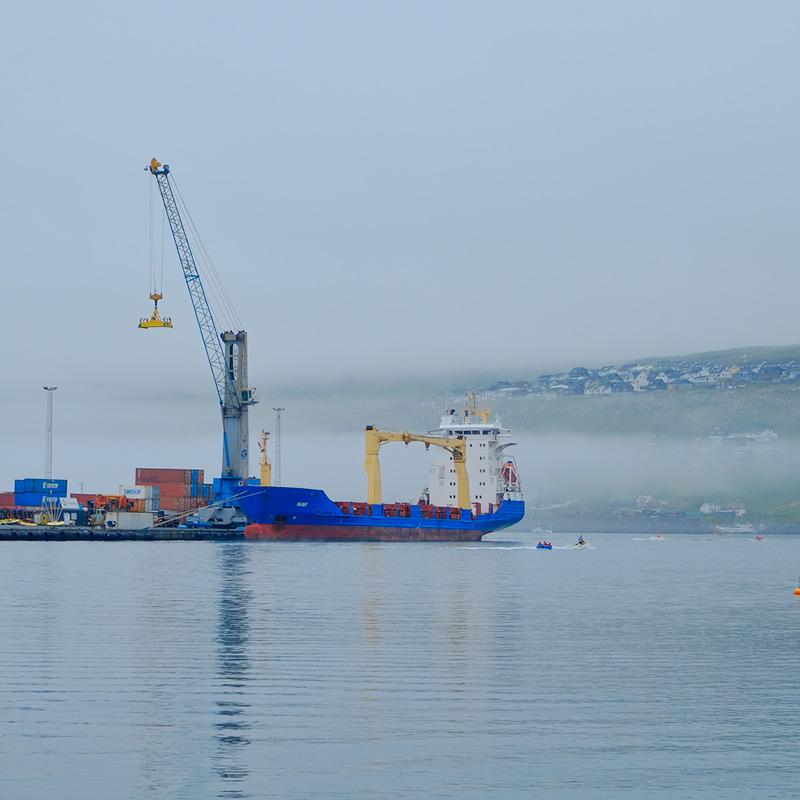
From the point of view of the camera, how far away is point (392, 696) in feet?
84.9

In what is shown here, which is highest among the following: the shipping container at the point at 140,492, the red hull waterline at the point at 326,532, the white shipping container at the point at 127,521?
the shipping container at the point at 140,492

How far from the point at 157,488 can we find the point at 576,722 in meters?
137

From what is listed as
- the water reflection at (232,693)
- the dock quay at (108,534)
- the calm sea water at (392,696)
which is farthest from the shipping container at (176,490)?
the water reflection at (232,693)

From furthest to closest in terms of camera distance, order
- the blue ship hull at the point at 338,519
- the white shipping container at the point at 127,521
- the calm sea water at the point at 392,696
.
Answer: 1. the white shipping container at the point at 127,521
2. the blue ship hull at the point at 338,519
3. the calm sea water at the point at 392,696

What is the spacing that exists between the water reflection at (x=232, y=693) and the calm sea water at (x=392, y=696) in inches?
2.7

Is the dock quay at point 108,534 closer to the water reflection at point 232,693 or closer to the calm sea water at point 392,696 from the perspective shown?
the calm sea water at point 392,696

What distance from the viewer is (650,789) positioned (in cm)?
1809

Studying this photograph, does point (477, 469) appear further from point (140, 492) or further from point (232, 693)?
point (232, 693)

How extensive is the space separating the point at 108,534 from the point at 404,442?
112 ft

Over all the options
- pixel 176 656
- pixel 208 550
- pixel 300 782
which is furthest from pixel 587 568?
pixel 300 782

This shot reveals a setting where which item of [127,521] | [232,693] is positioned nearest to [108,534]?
[127,521]

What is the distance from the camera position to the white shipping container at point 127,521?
460 ft

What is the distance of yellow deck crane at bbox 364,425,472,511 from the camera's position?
132625 mm

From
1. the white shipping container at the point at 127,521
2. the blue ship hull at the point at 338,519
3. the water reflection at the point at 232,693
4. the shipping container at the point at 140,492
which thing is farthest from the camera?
the shipping container at the point at 140,492
